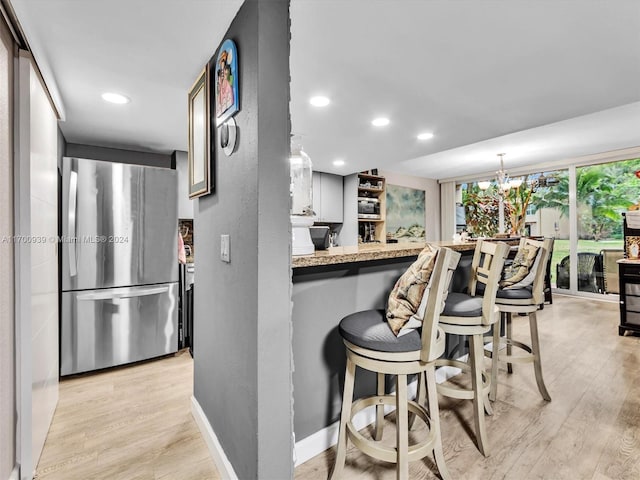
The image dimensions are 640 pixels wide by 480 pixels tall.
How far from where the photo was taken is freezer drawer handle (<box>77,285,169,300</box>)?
2600 millimetres

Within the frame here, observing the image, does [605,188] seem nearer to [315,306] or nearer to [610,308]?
[610,308]

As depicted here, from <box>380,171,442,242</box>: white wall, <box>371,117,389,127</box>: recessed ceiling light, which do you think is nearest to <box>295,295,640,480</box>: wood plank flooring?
<box>371,117,389,127</box>: recessed ceiling light

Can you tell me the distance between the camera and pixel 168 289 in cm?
296

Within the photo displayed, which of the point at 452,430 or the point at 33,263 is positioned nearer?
the point at 33,263

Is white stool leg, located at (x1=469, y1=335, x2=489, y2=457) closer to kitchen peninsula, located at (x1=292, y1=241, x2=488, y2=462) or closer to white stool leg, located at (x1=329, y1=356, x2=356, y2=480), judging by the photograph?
kitchen peninsula, located at (x1=292, y1=241, x2=488, y2=462)

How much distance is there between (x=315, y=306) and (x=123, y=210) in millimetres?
2003

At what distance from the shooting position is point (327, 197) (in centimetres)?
514

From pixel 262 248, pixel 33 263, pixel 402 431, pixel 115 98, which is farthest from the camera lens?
pixel 115 98

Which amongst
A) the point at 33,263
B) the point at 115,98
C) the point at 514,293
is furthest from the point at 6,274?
the point at 514,293

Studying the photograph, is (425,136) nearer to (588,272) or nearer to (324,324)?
(324,324)

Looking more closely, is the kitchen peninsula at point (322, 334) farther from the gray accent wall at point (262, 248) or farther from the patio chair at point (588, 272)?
the patio chair at point (588, 272)

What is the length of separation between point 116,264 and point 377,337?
2.37 meters

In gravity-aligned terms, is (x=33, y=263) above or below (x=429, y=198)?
below

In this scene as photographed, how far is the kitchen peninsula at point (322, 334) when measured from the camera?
162cm
